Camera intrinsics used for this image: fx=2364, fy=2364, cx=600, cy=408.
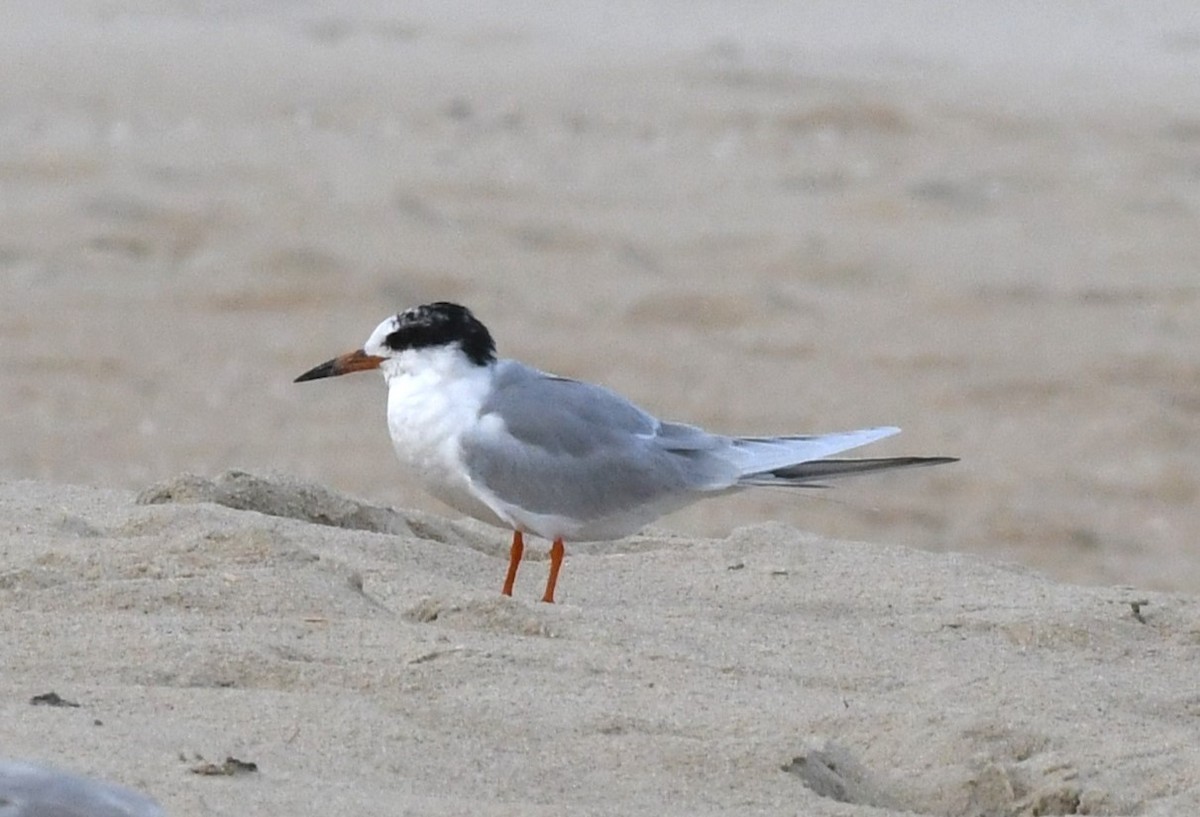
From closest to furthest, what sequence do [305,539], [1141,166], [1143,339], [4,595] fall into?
[4,595] → [305,539] → [1143,339] → [1141,166]

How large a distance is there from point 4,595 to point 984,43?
14.4 m

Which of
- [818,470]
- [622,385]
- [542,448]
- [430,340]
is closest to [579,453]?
[542,448]

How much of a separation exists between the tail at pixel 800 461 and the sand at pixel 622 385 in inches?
9.3

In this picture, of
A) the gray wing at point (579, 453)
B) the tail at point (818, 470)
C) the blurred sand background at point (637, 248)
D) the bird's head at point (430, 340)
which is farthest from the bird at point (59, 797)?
the blurred sand background at point (637, 248)

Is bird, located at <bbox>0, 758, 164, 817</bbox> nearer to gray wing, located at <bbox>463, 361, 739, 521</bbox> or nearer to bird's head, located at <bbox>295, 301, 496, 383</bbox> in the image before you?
gray wing, located at <bbox>463, 361, 739, 521</bbox>

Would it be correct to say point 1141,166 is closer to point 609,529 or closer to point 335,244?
point 335,244

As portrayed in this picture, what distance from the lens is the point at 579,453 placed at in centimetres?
434

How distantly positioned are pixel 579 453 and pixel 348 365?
0.51 metres

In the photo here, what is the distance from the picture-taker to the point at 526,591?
4496 millimetres

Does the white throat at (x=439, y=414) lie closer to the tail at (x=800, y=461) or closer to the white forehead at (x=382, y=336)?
the white forehead at (x=382, y=336)

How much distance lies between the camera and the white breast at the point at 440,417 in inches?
169

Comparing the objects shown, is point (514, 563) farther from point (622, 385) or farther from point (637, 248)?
point (637, 248)

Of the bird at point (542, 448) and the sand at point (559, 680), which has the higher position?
the bird at point (542, 448)

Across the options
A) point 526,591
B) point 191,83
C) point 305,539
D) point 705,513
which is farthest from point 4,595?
point 191,83
